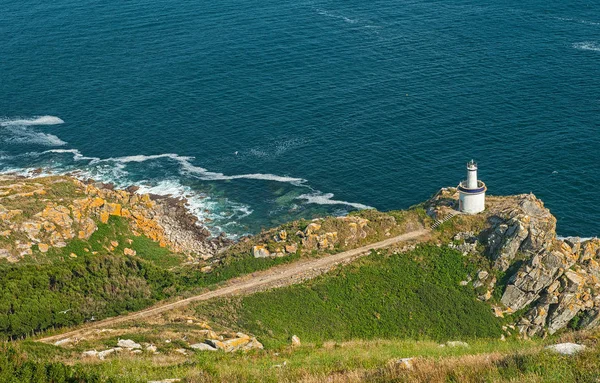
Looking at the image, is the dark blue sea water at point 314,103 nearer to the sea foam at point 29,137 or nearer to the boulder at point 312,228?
the sea foam at point 29,137

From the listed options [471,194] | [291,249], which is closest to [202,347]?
[291,249]

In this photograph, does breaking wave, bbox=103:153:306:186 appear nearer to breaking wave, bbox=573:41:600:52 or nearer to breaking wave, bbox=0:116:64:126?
breaking wave, bbox=0:116:64:126

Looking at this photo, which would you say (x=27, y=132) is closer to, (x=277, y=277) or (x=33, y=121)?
(x=33, y=121)

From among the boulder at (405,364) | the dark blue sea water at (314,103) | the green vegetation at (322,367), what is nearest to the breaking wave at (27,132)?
the dark blue sea water at (314,103)

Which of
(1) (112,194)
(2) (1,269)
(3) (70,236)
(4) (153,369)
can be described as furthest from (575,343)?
(1) (112,194)

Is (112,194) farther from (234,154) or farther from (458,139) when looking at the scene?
(458,139)
